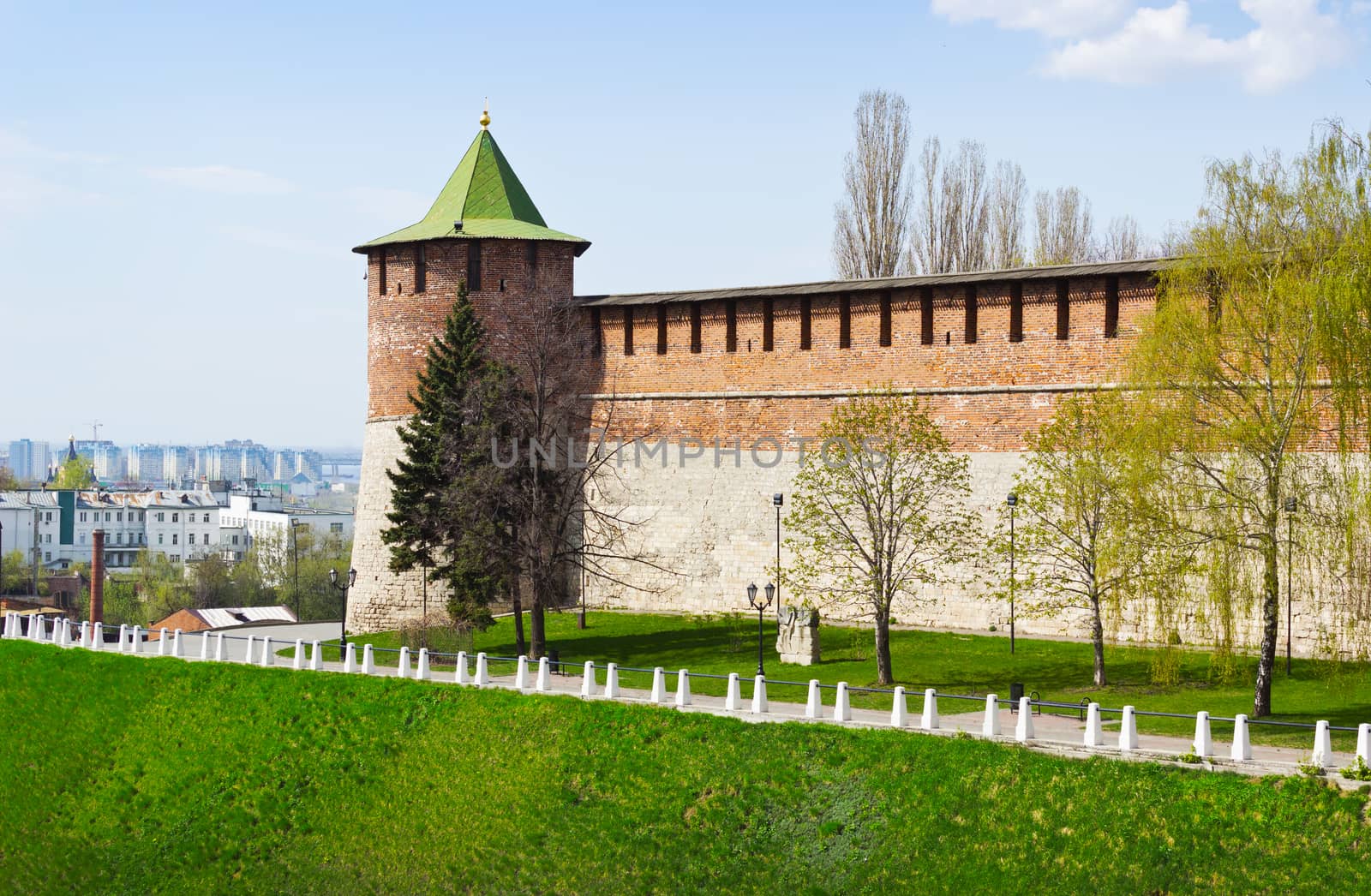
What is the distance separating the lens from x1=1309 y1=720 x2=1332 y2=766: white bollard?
13500 millimetres

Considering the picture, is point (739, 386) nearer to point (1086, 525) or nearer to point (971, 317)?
point (971, 317)

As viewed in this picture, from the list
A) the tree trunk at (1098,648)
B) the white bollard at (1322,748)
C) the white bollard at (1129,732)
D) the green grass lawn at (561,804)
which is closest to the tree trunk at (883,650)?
the tree trunk at (1098,648)

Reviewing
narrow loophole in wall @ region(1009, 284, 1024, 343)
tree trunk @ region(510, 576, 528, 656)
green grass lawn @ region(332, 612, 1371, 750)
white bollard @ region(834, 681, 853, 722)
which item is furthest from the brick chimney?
white bollard @ region(834, 681, 853, 722)

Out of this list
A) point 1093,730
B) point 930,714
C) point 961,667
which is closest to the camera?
point 1093,730

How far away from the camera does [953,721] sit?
655 inches

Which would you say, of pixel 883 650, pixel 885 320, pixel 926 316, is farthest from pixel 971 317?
pixel 883 650

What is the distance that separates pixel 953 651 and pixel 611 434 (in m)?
8.84

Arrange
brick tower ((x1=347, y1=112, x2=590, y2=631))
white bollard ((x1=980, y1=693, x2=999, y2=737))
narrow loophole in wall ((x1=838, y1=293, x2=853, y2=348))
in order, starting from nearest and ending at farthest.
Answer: white bollard ((x1=980, y1=693, x2=999, y2=737)) < narrow loophole in wall ((x1=838, y1=293, x2=853, y2=348)) < brick tower ((x1=347, y1=112, x2=590, y2=631))

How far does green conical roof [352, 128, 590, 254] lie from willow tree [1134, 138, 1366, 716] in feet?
48.4

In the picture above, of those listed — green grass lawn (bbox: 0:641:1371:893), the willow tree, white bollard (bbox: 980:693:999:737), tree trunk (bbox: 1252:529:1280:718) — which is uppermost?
the willow tree

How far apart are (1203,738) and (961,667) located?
6756mm

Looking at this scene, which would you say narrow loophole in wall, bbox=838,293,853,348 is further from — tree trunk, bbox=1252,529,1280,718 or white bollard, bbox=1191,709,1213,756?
white bollard, bbox=1191,709,1213,756

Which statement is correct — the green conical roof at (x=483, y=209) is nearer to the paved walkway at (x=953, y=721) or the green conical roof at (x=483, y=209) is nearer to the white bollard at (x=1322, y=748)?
the paved walkway at (x=953, y=721)

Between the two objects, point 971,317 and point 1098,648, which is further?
point 971,317
